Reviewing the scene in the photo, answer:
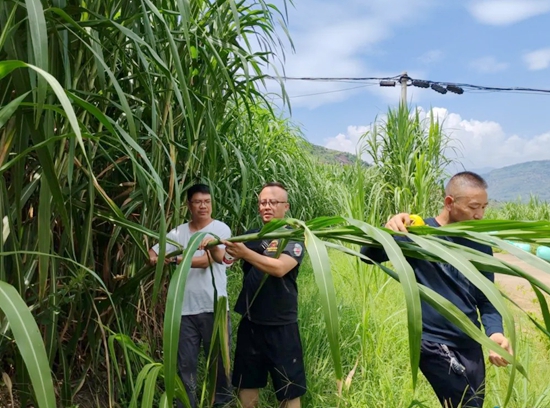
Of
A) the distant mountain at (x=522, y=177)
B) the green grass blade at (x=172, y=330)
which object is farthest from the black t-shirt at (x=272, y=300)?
the distant mountain at (x=522, y=177)

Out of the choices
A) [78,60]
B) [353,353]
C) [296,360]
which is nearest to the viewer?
[78,60]

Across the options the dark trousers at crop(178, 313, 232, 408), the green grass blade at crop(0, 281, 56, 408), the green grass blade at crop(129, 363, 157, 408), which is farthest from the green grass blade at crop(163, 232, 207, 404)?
the dark trousers at crop(178, 313, 232, 408)

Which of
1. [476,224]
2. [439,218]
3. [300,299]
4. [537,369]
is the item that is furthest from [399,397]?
[476,224]

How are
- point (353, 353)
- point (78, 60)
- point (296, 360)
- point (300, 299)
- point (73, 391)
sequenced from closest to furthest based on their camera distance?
point (78, 60) → point (73, 391) → point (296, 360) → point (353, 353) → point (300, 299)

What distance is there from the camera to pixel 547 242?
2.18 ft

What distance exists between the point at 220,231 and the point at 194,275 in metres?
0.22

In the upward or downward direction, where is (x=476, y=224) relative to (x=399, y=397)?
upward

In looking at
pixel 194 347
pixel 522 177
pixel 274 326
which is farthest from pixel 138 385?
pixel 522 177

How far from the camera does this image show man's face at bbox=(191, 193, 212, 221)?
1768mm

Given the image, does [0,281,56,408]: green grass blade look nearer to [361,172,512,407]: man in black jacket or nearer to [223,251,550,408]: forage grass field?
[361,172,512,407]: man in black jacket

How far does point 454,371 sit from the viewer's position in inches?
→ 57.6

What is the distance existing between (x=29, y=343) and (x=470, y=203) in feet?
4.11

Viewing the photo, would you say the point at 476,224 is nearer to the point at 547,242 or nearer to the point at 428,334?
the point at 547,242

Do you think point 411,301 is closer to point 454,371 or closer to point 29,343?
point 29,343
